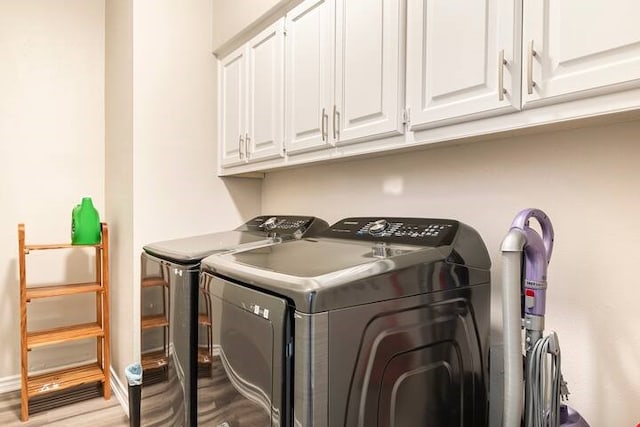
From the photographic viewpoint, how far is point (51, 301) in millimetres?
2910

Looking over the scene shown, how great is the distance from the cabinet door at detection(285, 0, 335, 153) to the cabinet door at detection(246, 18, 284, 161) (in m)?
0.07

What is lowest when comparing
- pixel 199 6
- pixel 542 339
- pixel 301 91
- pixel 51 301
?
pixel 51 301

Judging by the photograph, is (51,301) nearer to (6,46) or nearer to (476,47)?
(6,46)

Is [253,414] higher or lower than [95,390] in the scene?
higher

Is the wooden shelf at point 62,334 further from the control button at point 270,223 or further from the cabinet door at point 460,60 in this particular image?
the cabinet door at point 460,60

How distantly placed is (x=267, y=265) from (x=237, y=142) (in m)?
1.44

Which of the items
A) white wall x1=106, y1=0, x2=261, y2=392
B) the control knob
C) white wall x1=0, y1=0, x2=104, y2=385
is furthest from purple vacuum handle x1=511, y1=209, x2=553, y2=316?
white wall x1=0, y1=0, x2=104, y2=385

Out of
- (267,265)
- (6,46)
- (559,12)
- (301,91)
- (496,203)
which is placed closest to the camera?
(559,12)

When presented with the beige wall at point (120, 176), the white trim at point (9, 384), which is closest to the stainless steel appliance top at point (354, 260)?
the beige wall at point (120, 176)

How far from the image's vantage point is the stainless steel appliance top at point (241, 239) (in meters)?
1.68

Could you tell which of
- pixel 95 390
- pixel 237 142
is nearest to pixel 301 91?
pixel 237 142

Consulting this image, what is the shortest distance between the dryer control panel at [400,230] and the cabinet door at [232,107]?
104 cm

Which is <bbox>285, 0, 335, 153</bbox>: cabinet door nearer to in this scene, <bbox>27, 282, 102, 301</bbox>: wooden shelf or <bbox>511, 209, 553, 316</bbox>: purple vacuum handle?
<bbox>511, 209, 553, 316</bbox>: purple vacuum handle

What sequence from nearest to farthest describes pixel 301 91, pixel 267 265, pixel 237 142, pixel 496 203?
pixel 267 265 < pixel 496 203 < pixel 301 91 < pixel 237 142
